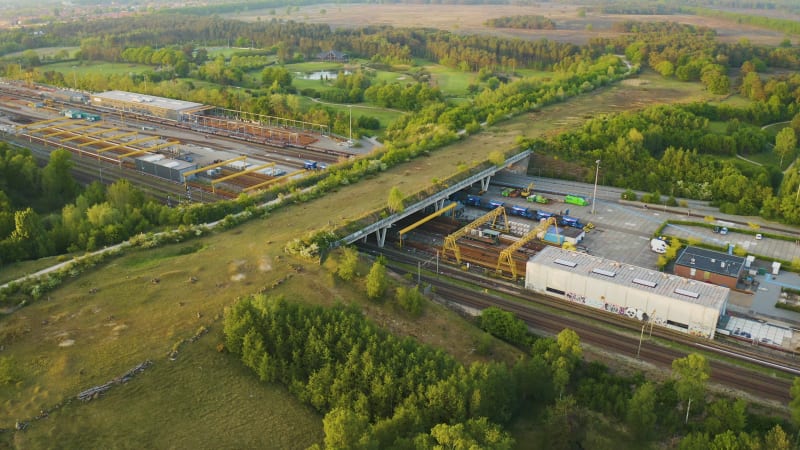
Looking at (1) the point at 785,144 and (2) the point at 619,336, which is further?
(1) the point at 785,144

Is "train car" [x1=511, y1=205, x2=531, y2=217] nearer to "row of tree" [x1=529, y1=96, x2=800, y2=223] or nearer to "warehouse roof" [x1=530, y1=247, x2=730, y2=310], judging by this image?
"warehouse roof" [x1=530, y1=247, x2=730, y2=310]

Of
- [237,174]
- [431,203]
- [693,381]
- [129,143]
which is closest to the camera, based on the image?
[693,381]

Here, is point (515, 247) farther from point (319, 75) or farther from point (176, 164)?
point (319, 75)

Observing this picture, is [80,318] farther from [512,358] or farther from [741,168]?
[741,168]

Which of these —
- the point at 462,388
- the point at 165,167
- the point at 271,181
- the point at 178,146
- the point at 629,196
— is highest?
the point at 178,146

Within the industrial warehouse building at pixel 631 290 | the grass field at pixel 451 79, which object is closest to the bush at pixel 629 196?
the industrial warehouse building at pixel 631 290

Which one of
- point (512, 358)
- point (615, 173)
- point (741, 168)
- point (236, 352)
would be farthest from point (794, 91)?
point (236, 352)

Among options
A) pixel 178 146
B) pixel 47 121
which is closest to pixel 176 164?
pixel 178 146
